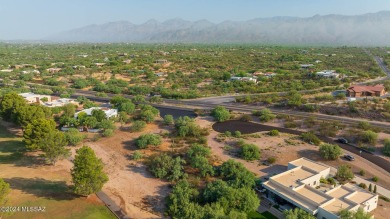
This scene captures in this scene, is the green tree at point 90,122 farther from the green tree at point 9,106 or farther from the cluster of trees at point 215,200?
the cluster of trees at point 215,200

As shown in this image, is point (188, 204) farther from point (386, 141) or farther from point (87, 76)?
point (87, 76)

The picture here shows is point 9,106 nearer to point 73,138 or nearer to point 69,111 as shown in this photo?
point 69,111

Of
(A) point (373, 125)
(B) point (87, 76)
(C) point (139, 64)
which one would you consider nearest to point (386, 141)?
(A) point (373, 125)

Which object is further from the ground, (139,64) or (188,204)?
(139,64)

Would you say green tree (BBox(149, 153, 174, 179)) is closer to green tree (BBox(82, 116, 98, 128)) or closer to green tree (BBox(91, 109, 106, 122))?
green tree (BBox(82, 116, 98, 128))

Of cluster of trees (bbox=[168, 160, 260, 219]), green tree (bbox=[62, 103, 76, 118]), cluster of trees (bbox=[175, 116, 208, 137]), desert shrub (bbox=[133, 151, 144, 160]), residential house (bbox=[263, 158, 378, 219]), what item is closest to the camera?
cluster of trees (bbox=[168, 160, 260, 219])

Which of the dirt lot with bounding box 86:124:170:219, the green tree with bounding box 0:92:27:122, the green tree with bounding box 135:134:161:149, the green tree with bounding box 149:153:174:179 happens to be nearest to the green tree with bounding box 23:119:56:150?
the dirt lot with bounding box 86:124:170:219

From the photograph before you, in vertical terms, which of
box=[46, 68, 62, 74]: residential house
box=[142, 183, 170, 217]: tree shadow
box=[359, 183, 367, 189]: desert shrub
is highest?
box=[46, 68, 62, 74]: residential house
